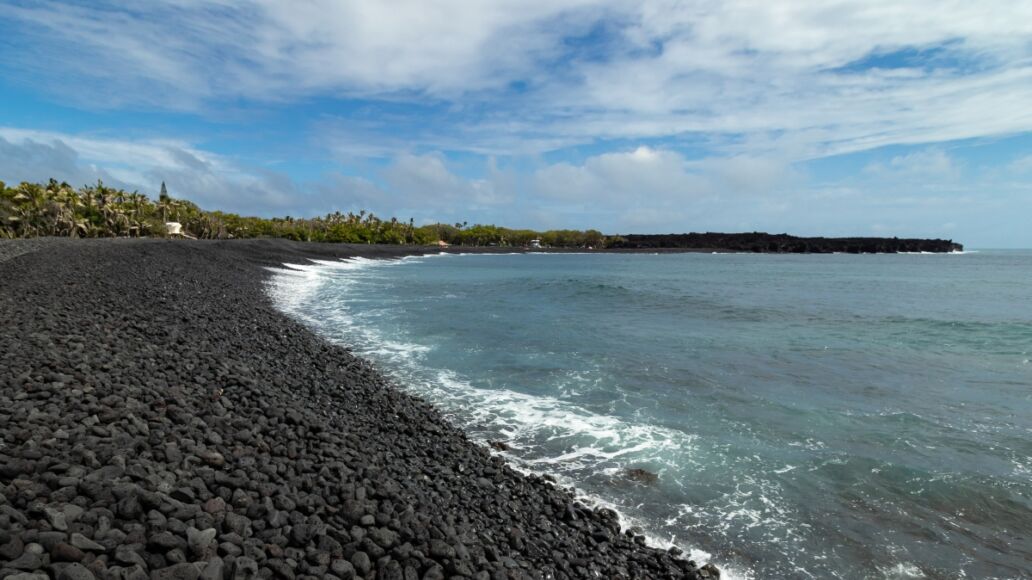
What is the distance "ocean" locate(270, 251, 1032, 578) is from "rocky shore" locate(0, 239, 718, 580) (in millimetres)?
1237

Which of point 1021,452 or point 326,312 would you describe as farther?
point 326,312

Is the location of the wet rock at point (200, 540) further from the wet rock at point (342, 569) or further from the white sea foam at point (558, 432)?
the white sea foam at point (558, 432)

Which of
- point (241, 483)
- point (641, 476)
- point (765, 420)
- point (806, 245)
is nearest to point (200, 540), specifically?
point (241, 483)

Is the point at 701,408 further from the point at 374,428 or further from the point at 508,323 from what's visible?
the point at 508,323

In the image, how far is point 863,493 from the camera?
7434mm

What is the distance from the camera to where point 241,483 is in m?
5.00

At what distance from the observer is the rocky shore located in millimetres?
3936

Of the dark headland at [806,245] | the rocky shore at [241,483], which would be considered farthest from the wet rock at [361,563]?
the dark headland at [806,245]

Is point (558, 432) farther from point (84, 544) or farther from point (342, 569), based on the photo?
point (84, 544)

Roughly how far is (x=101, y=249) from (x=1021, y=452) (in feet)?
127

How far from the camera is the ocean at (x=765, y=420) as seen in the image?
6348mm

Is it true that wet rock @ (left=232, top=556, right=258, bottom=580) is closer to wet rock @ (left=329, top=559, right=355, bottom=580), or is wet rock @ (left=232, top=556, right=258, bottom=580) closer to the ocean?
wet rock @ (left=329, top=559, right=355, bottom=580)

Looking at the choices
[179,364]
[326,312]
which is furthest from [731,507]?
[326,312]

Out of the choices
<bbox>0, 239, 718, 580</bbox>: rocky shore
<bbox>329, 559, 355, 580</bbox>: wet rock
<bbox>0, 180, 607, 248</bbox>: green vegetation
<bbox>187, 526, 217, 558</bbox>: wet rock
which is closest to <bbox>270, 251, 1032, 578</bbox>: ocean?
<bbox>0, 239, 718, 580</bbox>: rocky shore
